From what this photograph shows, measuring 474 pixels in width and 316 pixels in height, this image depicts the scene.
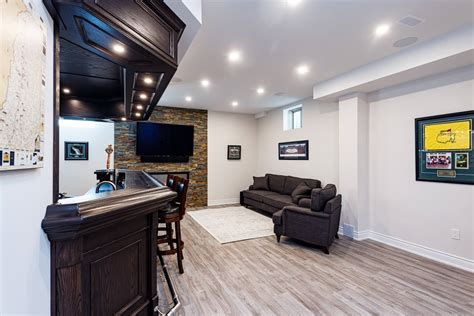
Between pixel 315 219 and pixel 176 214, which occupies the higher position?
pixel 176 214

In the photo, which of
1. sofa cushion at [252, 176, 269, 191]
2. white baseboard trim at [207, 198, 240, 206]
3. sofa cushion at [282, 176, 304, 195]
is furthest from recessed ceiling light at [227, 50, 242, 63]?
white baseboard trim at [207, 198, 240, 206]

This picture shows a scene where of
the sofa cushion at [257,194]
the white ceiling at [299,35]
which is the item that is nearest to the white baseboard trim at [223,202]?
the sofa cushion at [257,194]

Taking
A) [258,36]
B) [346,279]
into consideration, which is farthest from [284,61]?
[346,279]

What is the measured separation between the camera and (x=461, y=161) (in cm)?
303

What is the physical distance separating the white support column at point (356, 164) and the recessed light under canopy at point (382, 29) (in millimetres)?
1579

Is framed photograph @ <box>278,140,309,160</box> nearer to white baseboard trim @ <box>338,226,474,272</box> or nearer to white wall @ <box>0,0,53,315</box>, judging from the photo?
white baseboard trim @ <box>338,226,474,272</box>

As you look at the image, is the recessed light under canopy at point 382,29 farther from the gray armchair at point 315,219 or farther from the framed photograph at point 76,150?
the framed photograph at point 76,150

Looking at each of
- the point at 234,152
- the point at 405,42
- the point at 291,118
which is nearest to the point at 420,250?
the point at 405,42

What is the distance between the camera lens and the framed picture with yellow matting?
9.77 feet

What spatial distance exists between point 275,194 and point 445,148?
3409 millimetres

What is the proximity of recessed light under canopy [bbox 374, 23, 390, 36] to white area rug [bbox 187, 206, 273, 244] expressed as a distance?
3.41 metres

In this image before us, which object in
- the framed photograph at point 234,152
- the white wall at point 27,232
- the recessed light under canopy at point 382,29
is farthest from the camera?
the framed photograph at point 234,152

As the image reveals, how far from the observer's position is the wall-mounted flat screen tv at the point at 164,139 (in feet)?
19.6

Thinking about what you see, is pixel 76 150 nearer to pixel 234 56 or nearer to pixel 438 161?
pixel 234 56
